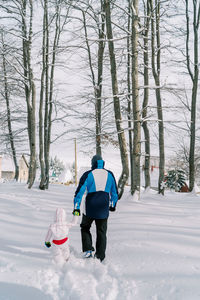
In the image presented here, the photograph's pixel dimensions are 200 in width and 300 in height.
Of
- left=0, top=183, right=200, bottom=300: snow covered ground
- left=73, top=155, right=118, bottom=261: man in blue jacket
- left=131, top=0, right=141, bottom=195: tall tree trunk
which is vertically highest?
left=131, top=0, right=141, bottom=195: tall tree trunk

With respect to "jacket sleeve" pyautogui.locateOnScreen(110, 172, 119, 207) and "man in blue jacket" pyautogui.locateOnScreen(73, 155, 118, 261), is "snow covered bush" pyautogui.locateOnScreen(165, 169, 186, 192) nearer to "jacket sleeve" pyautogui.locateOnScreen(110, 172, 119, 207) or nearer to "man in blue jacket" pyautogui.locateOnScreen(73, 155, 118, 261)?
"jacket sleeve" pyautogui.locateOnScreen(110, 172, 119, 207)

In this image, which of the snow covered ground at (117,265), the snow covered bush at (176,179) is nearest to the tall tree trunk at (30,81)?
the snow covered ground at (117,265)

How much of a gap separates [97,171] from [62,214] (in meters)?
0.89

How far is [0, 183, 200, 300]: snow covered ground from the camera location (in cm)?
318

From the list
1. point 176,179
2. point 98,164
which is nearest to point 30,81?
point 98,164

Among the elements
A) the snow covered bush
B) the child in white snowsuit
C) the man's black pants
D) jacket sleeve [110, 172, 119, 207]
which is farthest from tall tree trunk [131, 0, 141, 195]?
the snow covered bush

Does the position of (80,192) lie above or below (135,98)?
below

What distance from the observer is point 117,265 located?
405 centimetres

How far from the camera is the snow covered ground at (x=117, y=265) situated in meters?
3.18

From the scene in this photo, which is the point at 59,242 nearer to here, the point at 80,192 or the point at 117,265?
the point at 80,192

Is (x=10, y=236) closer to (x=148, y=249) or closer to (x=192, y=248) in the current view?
(x=148, y=249)

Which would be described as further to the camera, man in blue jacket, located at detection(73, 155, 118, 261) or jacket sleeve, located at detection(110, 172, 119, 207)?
jacket sleeve, located at detection(110, 172, 119, 207)

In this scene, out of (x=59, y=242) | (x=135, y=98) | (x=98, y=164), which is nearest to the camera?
(x=59, y=242)

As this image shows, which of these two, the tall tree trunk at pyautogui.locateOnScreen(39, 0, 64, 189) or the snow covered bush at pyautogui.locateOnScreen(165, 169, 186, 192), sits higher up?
the tall tree trunk at pyautogui.locateOnScreen(39, 0, 64, 189)
